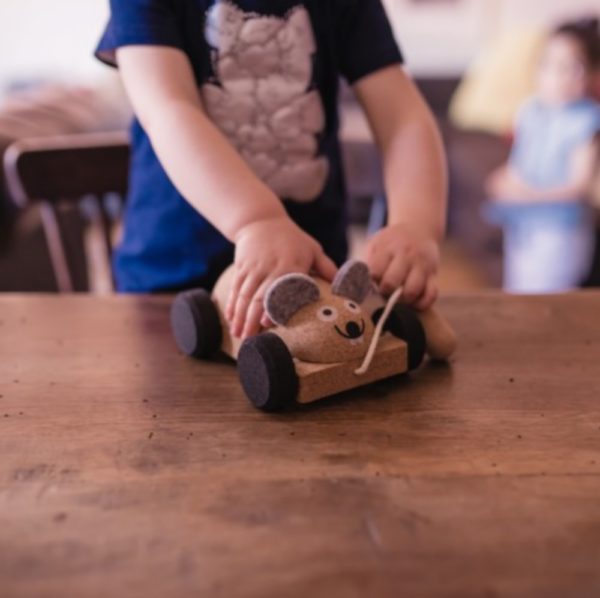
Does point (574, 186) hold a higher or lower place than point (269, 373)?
lower

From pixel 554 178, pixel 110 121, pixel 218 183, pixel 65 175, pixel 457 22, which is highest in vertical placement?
pixel 218 183

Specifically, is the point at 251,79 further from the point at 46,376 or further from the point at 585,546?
the point at 585,546

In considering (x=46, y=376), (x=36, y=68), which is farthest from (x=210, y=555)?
(x=36, y=68)

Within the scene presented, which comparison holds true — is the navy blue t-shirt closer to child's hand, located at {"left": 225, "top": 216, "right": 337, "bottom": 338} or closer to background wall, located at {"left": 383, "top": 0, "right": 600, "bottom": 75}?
child's hand, located at {"left": 225, "top": 216, "right": 337, "bottom": 338}

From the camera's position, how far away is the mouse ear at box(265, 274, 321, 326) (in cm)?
51

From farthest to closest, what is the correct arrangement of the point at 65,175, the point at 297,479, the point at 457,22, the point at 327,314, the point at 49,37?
the point at 49,37 → the point at 457,22 → the point at 65,175 → the point at 327,314 → the point at 297,479

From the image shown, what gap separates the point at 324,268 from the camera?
571 mm

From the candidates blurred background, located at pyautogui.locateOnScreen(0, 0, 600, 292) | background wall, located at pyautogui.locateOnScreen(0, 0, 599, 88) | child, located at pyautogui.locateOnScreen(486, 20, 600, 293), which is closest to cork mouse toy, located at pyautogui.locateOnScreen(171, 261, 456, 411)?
blurred background, located at pyautogui.locateOnScreen(0, 0, 600, 292)

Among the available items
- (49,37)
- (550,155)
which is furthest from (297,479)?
(49,37)

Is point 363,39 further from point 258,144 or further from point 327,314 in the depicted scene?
point 327,314

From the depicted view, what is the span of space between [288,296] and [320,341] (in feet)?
0.12

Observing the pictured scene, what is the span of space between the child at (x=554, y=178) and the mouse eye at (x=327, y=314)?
185 cm

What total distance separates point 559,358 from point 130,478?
1.15 feet

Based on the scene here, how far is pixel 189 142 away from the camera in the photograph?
622 millimetres
